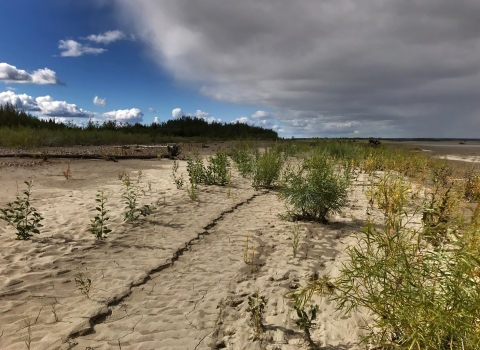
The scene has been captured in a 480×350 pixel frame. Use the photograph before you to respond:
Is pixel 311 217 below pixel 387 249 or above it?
below

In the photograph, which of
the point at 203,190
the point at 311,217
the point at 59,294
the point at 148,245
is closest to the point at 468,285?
the point at 59,294

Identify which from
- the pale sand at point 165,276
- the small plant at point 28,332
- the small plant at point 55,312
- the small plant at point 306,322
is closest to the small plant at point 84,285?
the pale sand at point 165,276

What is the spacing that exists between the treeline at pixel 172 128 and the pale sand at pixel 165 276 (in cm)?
1932

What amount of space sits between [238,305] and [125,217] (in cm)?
303

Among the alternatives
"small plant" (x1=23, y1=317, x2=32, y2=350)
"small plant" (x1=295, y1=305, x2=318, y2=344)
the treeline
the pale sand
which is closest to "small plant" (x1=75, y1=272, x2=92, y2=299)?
the pale sand

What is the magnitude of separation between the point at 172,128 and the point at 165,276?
3324 centimetres

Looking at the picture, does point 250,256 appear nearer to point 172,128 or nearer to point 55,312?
point 55,312

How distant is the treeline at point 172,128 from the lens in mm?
22953

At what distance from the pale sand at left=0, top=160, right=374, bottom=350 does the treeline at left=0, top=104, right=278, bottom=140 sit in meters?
19.3

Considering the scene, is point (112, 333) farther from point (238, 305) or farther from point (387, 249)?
point (387, 249)

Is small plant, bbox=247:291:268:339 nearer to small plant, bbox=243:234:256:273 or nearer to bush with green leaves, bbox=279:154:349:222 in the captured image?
small plant, bbox=243:234:256:273

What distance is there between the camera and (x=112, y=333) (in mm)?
2789

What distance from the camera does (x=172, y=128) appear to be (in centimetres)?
3575

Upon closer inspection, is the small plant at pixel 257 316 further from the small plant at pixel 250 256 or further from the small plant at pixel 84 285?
the small plant at pixel 84 285
